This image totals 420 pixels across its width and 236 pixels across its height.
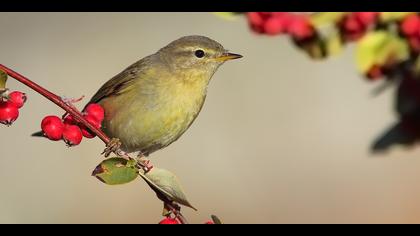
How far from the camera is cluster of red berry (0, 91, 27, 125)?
1.63 meters

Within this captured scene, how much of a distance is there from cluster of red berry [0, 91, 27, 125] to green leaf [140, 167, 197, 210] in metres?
0.33

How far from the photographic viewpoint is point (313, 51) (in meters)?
1.62

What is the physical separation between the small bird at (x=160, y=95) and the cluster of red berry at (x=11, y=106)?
1.10 metres

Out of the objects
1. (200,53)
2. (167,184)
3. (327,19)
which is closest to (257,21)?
(327,19)

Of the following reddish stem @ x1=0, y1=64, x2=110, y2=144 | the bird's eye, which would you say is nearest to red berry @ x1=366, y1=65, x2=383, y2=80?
reddish stem @ x1=0, y1=64, x2=110, y2=144

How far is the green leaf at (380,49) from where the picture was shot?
157cm

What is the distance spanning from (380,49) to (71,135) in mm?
793

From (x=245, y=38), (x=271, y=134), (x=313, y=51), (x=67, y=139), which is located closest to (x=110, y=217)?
(x=271, y=134)

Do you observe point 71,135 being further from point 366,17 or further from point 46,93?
point 366,17

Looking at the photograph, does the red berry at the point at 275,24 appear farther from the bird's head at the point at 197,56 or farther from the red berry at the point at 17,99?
the bird's head at the point at 197,56

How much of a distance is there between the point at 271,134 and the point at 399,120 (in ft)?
13.9

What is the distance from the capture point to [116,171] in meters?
1.53

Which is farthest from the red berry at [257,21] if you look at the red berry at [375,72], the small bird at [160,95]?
the small bird at [160,95]

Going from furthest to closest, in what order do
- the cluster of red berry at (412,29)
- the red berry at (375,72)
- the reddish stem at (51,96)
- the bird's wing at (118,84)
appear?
the bird's wing at (118,84) < the red berry at (375,72) < the cluster of red berry at (412,29) < the reddish stem at (51,96)
